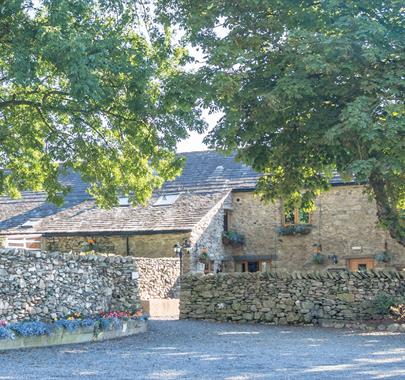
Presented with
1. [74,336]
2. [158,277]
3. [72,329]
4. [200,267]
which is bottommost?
[74,336]

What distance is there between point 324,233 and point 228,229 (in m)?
4.32

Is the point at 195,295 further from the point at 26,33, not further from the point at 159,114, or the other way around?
the point at 26,33

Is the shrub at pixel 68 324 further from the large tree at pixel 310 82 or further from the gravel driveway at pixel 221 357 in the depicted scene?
the large tree at pixel 310 82

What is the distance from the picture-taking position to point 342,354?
44.7 feet

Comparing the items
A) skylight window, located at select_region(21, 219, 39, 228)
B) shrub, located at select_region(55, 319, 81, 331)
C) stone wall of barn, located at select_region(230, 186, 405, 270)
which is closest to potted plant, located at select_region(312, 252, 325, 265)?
stone wall of barn, located at select_region(230, 186, 405, 270)

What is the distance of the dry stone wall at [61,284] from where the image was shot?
50.4 feet

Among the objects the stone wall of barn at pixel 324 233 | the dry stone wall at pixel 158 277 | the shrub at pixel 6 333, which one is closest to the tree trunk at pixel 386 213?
the shrub at pixel 6 333

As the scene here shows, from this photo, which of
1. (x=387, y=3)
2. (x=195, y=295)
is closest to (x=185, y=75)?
(x=387, y=3)

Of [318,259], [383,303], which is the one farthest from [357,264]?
[383,303]

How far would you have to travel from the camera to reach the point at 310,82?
53.4 feet

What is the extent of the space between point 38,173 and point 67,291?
6090mm

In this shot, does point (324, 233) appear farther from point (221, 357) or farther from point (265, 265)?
point (221, 357)

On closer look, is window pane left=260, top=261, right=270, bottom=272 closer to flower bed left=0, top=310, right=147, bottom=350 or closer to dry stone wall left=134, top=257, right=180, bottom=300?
dry stone wall left=134, top=257, right=180, bottom=300

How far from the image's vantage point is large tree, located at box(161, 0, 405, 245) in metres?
15.6
